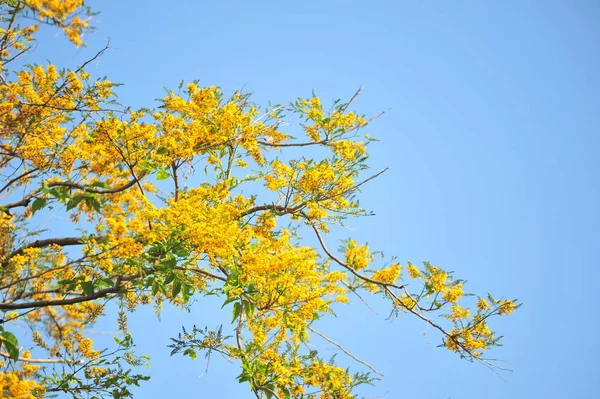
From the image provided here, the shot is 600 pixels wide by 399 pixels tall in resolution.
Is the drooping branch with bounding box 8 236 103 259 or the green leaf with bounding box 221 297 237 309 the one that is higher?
the drooping branch with bounding box 8 236 103 259

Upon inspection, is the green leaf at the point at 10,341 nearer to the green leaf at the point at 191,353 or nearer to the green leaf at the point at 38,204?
the green leaf at the point at 38,204

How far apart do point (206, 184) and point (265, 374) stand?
180 centimetres

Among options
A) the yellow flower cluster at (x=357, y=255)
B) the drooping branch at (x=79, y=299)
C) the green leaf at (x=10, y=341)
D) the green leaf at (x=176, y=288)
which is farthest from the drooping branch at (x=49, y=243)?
the yellow flower cluster at (x=357, y=255)

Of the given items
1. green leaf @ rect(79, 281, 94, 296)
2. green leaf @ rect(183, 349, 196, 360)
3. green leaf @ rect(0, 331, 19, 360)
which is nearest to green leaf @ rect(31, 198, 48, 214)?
green leaf @ rect(79, 281, 94, 296)

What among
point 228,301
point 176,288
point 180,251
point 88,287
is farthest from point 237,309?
point 88,287

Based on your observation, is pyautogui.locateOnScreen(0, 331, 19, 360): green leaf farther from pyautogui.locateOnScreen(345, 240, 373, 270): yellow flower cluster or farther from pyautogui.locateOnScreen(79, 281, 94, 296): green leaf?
pyautogui.locateOnScreen(345, 240, 373, 270): yellow flower cluster

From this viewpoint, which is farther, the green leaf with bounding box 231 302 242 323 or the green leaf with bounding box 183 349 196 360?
the green leaf with bounding box 183 349 196 360

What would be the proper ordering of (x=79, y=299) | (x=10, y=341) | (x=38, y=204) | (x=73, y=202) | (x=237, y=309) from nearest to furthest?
(x=73, y=202)
(x=38, y=204)
(x=10, y=341)
(x=79, y=299)
(x=237, y=309)

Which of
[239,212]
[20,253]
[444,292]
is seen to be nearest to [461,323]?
[444,292]

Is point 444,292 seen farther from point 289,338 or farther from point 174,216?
point 174,216

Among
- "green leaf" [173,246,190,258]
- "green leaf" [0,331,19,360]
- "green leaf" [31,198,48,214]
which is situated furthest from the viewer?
"green leaf" [173,246,190,258]

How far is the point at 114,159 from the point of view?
4.44 meters

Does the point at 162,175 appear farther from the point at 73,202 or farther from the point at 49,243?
the point at 73,202

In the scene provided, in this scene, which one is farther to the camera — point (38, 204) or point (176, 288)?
point (176, 288)
